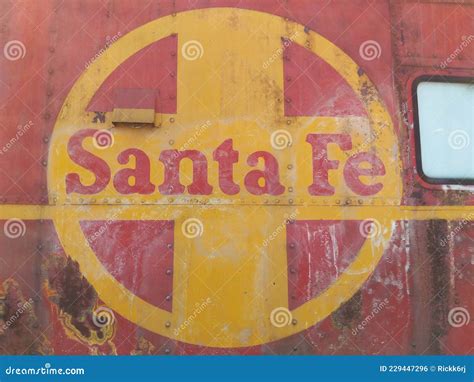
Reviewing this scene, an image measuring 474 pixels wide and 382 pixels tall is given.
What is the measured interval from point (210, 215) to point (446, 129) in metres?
1.64

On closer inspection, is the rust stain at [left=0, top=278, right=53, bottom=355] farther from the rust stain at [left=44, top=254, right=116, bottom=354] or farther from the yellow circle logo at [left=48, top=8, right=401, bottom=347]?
the yellow circle logo at [left=48, top=8, right=401, bottom=347]

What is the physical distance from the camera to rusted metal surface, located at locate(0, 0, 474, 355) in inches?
115

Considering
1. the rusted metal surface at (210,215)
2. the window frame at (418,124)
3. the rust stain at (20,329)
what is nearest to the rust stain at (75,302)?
the rusted metal surface at (210,215)

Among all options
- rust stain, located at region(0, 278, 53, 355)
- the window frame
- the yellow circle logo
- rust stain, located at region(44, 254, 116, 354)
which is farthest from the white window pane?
rust stain, located at region(0, 278, 53, 355)

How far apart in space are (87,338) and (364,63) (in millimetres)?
2461

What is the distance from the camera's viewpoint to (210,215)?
3.01 meters

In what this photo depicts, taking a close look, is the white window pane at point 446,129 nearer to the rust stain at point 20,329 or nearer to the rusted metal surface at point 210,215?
the rusted metal surface at point 210,215

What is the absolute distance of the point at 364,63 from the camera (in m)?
3.27

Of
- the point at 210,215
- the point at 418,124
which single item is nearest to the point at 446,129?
the point at 418,124

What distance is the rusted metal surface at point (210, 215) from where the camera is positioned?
2934 millimetres

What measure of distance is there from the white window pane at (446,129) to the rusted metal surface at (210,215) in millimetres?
94

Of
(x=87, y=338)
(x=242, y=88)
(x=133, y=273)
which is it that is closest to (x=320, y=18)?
(x=242, y=88)

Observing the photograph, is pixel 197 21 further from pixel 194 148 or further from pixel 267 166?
pixel 267 166

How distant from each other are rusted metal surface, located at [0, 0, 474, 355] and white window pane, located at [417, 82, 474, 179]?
9 cm
